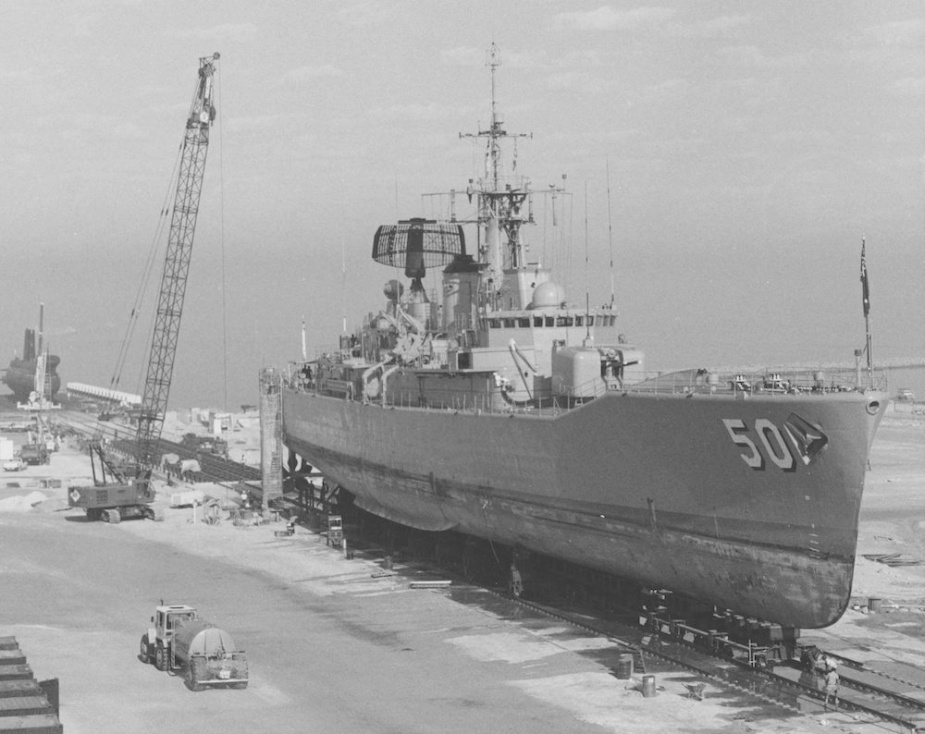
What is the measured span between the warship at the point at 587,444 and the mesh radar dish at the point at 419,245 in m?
3.55

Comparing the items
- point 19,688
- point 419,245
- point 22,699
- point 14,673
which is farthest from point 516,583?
point 419,245

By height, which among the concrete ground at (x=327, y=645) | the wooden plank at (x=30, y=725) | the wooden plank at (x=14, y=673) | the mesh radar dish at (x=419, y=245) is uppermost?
the mesh radar dish at (x=419, y=245)

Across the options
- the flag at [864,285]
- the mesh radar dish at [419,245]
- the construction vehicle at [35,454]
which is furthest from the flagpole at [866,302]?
the construction vehicle at [35,454]

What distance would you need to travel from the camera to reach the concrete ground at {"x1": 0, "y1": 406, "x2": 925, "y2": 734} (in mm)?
24312

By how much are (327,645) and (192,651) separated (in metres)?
4.24

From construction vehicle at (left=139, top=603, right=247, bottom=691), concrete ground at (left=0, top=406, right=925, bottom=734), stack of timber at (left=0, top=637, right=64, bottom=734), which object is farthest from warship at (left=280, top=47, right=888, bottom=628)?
stack of timber at (left=0, top=637, right=64, bottom=734)

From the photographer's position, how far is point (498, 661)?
28.5 meters

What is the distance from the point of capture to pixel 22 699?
20.1 meters

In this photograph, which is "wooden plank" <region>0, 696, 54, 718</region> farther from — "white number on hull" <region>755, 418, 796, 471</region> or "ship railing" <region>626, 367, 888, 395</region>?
"ship railing" <region>626, 367, 888, 395</region>

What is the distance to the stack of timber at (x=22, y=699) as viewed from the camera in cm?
1847

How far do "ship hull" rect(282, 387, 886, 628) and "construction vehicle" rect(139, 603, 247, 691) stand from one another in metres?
8.78

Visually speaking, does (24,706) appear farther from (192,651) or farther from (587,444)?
(587,444)

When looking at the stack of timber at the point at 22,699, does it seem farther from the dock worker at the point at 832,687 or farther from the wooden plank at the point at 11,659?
the dock worker at the point at 832,687

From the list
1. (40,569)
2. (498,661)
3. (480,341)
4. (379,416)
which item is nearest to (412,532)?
(379,416)
